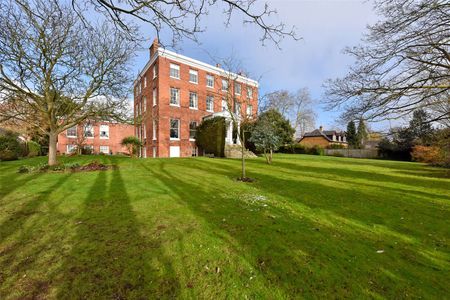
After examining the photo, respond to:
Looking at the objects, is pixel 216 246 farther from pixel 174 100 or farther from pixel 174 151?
pixel 174 100

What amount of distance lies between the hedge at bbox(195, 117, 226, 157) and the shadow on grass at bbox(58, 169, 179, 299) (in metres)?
16.2

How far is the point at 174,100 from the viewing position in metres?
23.5

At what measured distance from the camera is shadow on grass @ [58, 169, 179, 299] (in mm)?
2405

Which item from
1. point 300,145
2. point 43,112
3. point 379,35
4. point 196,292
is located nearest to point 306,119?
point 300,145

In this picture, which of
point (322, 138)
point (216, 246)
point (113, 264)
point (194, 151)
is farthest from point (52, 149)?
point (322, 138)

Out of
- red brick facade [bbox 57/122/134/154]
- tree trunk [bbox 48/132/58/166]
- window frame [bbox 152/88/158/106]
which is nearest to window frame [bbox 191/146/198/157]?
window frame [bbox 152/88/158/106]

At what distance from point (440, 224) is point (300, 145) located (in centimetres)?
3213

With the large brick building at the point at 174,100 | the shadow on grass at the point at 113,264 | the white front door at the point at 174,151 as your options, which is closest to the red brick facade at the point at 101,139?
the large brick building at the point at 174,100

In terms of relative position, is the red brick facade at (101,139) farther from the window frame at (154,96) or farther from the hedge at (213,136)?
the hedge at (213,136)

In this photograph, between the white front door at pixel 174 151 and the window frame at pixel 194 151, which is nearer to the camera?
the white front door at pixel 174 151

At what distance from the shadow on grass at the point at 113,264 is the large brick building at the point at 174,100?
18.2 meters

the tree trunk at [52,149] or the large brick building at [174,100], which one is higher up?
→ the large brick building at [174,100]

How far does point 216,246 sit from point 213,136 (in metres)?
18.1

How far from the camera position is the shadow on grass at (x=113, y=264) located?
2.41 metres
